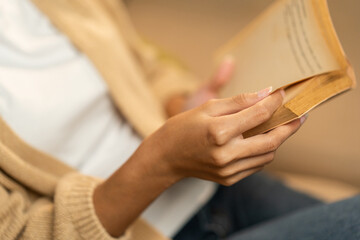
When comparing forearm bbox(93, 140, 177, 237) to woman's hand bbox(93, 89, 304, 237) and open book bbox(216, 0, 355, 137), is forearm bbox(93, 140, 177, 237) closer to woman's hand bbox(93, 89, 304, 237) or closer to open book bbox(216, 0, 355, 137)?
woman's hand bbox(93, 89, 304, 237)

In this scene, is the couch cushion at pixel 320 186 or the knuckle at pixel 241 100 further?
the couch cushion at pixel 320 186

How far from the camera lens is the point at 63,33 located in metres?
0.63

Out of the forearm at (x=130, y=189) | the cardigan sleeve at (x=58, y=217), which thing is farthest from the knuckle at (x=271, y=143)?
the cardigan sleeve at (x=58, y=217)

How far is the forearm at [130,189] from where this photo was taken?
0.39 m

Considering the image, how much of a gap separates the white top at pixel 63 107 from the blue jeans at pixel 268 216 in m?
0.05

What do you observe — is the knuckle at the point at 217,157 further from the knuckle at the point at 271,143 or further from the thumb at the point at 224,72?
the thumb at the point at 224,72

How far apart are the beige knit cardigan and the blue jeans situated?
0.53 feet

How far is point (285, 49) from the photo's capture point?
16.5 inches

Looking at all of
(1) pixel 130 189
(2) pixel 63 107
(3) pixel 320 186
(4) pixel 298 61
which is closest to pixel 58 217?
(1) pixel 130 189

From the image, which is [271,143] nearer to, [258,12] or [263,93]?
[263,93]

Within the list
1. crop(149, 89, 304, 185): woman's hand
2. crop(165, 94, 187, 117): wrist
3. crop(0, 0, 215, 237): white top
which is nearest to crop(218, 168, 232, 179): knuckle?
crop(149, 89, 304, 185): woman's hand

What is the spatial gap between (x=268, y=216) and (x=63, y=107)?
0.47m

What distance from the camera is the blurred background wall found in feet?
2.53

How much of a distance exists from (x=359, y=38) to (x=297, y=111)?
0.53 metres
